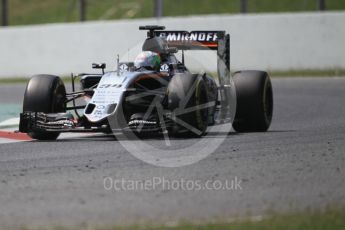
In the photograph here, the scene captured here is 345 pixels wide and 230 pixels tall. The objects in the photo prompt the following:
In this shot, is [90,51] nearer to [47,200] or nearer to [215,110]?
[215,110]

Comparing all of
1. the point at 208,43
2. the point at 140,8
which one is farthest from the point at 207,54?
the point at 140,8

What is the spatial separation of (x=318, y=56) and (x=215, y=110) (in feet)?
39.6

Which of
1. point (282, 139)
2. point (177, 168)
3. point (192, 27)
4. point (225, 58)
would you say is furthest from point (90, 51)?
point (177, 168)

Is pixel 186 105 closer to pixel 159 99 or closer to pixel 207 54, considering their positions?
pixel 159 99

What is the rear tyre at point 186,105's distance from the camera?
41.7ft

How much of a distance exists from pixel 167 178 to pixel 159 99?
3.78m

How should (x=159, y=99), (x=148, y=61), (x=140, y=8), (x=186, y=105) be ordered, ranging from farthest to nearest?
(x=140, y=8) < (x=148, y=61) < (x=159, y=99) < (x=186, y=105)

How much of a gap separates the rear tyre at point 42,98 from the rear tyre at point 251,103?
240 cm

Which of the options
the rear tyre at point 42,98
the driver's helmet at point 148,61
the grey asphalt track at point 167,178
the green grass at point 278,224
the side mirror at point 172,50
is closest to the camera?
the green grass at point 278,224

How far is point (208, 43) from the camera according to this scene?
14.6 meters

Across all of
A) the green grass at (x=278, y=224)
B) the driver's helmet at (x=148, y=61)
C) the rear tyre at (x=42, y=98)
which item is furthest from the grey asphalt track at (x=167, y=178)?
the driver's helmet at (x=148, y=61)

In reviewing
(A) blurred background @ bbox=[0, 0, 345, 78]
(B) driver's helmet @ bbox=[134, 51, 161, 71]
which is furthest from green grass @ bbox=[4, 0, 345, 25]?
(B) driver's helmet @ bbox=[134, 51, 161, 71]

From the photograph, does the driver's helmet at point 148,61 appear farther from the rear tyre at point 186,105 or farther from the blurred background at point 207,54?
the blurred background at point 207,54

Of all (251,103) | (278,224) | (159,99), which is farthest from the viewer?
(251,103)
